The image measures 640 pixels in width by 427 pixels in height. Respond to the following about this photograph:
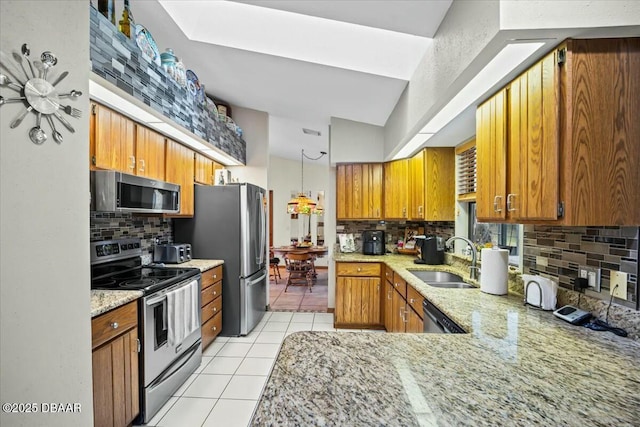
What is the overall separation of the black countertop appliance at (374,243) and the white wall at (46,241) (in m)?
3.11

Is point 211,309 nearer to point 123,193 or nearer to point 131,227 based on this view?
point 131,227

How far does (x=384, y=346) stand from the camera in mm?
1130

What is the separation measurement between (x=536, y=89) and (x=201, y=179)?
129 inches

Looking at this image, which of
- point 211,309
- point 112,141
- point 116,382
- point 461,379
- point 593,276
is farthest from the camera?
point 211,309

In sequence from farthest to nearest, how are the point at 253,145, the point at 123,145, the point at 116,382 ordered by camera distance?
1. the point at 253,145
2. the point at 123,145
3. the point at 116,382

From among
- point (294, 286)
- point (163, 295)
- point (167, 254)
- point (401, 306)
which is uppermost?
point (167, 254)

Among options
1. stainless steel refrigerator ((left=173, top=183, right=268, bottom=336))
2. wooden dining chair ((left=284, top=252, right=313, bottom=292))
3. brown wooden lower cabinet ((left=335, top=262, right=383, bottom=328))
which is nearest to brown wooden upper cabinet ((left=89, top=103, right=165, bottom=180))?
stainless steel refrigerator ((left=173, top=183, right=268, bottom=336))

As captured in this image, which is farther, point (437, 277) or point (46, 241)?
point (437, 277)

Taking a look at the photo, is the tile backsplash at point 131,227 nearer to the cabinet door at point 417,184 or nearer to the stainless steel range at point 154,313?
the stainless steel range at point 154,313

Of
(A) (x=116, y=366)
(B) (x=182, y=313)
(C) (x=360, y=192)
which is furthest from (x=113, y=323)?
(C) (x=360, y=192)

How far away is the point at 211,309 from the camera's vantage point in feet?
10.1

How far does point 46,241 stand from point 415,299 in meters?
2.24

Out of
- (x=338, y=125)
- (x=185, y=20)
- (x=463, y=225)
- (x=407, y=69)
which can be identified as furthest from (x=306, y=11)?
(x=463, y=225)

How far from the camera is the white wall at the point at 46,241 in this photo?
3.12ft
